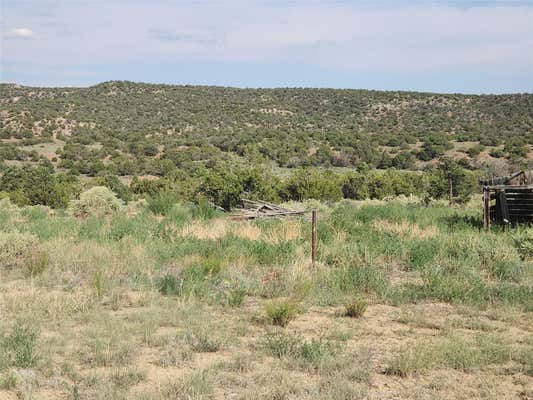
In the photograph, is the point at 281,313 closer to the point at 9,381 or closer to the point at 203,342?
the point at 203,342

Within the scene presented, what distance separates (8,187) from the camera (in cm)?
2909

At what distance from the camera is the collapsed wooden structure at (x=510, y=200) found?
14.6 meters

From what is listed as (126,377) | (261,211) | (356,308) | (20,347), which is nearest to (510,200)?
(261,211)

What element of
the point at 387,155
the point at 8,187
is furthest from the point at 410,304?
the point at 387,155

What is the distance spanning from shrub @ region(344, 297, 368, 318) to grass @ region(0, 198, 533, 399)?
20 mm

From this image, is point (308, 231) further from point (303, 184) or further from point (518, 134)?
point (518, 134)

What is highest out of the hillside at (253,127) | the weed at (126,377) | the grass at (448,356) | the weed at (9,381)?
the hillside at (253,127)

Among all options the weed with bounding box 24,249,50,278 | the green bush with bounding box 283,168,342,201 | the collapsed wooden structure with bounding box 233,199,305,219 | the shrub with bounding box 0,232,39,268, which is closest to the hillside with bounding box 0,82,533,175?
the green bush with bounding box 283,168,342,201

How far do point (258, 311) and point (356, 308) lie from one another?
143cm

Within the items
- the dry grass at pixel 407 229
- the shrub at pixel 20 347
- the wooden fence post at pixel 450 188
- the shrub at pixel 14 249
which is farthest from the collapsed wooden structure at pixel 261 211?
the shrub at pixel 20 347

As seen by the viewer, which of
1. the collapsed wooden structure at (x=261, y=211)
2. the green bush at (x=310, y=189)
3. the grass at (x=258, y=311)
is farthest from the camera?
the green bush at (x=310, y=189)

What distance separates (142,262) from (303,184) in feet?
54.0

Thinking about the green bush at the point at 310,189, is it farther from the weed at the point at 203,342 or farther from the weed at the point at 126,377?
the weed at the point at 126,377

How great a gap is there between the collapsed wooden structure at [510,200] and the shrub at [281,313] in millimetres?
8294
